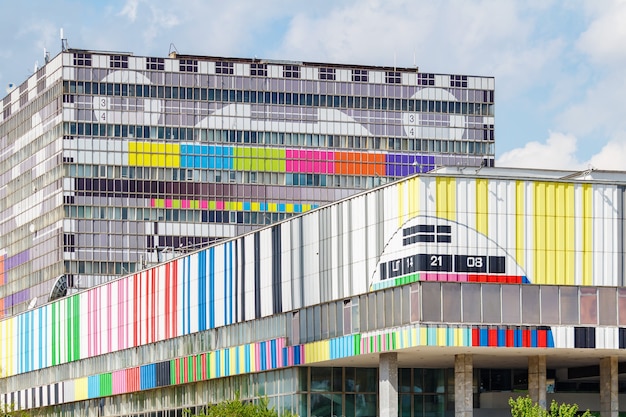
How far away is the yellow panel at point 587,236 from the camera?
85062mm

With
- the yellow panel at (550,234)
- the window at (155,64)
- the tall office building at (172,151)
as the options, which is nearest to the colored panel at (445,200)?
the yellow panel at (550,234)

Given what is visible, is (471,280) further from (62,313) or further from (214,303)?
(62,313)

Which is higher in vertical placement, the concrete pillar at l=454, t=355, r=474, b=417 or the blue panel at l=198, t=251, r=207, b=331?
the blue panel at l=198, t=251, r=207, b=331

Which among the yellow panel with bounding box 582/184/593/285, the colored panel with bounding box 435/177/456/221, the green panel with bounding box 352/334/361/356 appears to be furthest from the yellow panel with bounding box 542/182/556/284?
the green panel with bounding box 352/334/361/356

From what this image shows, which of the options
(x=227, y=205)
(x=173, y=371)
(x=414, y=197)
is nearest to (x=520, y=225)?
(x=414, y=197)

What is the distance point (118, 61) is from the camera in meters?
195

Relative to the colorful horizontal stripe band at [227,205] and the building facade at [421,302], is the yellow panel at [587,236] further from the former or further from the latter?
the colorful horizontal stripe band at [227,205]

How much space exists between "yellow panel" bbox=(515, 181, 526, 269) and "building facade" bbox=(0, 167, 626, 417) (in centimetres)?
7

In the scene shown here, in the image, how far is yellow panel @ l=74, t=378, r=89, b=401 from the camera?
128 metres

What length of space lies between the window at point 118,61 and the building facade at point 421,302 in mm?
85548

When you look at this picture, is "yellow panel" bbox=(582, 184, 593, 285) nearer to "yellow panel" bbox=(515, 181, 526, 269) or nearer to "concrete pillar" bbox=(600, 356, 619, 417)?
"yellow panel" bbox=(515, 181, 526, 269)

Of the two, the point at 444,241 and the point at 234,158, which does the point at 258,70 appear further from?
the point at 444,241

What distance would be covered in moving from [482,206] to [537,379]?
10.7 meters

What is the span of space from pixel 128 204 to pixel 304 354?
105059 millimetres
